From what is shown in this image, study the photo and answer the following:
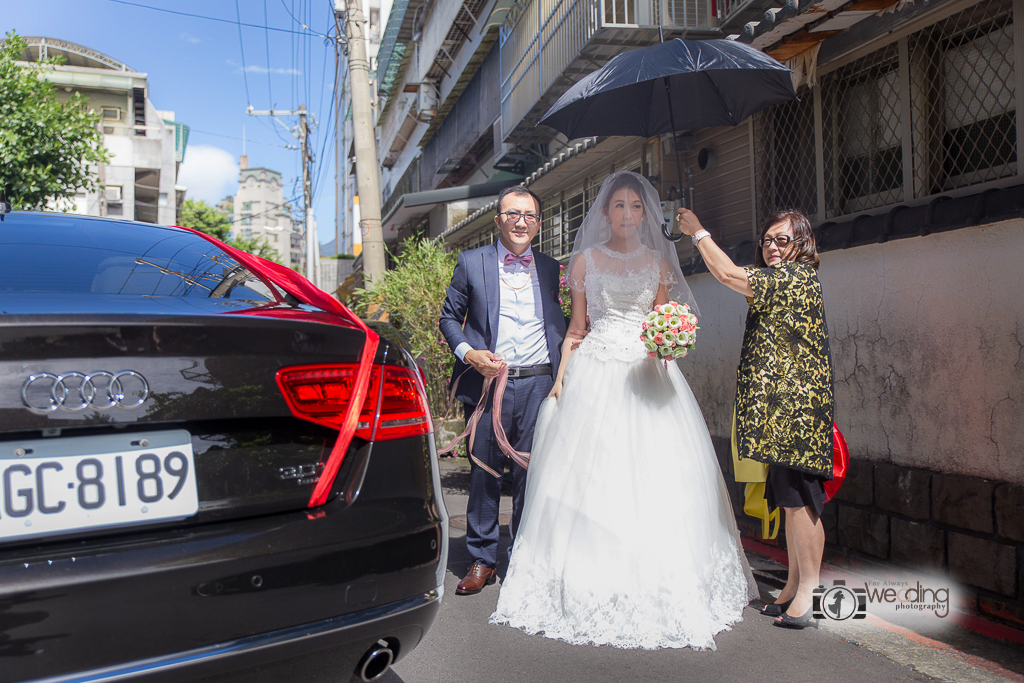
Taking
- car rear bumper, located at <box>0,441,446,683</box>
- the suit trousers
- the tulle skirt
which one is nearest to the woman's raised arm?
the tulle skirt

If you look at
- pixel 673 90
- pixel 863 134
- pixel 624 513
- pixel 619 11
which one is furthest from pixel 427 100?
pixel 624 513

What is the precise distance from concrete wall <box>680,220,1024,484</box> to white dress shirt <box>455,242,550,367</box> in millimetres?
1922

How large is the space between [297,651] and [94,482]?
1.82ft

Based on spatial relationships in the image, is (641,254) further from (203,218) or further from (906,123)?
(203,218)

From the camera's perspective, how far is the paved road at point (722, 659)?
2.80 m

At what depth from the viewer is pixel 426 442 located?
204 cm

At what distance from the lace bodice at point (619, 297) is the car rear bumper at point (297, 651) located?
2.05 metres

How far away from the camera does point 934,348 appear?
393 cm

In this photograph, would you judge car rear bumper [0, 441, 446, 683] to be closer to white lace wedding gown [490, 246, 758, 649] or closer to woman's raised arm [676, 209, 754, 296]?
white lace wedding gown [490, 246, 758, 649]

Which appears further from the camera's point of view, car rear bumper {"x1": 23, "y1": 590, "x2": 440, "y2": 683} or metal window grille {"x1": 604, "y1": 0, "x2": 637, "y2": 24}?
metal window grille {"x1": 604, "y1": 0, "x2": 637, "y2": 24}

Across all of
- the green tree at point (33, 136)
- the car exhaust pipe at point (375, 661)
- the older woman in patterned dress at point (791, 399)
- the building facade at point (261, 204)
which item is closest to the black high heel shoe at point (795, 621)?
the older woman in patterned dress at point (791, 399)

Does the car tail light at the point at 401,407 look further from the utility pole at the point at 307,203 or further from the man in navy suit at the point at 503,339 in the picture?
the utility pole at the point at 307,203

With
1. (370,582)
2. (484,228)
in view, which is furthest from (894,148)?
(484,228)

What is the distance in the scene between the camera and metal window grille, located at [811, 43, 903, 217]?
16.3 feet
